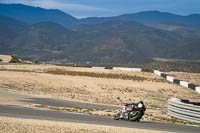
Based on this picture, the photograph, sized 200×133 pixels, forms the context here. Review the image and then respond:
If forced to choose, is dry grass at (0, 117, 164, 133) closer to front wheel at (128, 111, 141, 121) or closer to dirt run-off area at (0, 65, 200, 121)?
front wheel at (128, 111, 141, 121)

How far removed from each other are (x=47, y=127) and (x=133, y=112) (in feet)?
20.9

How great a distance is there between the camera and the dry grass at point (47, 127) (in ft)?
58.4

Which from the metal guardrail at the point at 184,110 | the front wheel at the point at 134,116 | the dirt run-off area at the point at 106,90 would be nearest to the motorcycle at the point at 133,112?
the front wheel at the point at 134,116

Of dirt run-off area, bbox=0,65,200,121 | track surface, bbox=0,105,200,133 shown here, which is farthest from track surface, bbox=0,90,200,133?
dirt run-off area, bbox=0,65,200,121

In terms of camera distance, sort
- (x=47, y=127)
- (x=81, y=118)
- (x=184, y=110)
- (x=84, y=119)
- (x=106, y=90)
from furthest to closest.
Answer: (x=106, y=90)
(x=184, y=110)
(x=81, y=118)
(x=84, y=119)
(x=47, y=127)

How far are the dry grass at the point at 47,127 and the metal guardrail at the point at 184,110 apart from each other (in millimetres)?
Answer: 6553

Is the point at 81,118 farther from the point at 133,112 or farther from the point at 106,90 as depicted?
the point at 106,90

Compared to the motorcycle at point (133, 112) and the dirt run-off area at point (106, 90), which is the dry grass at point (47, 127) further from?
the dirt run-off area at point (106, 90)

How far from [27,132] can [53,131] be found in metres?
1.18

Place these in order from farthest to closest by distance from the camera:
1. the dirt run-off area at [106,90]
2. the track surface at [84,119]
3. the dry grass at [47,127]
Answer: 1. the dirt run-off area at [106,90]
2. the track surface at [84,119]
3. the dry grass at [47,127]

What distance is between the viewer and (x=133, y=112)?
23.5m

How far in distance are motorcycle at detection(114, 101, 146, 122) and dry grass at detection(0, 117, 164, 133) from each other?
3.17 metres

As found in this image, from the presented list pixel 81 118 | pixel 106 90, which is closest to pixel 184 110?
pixel 81 118

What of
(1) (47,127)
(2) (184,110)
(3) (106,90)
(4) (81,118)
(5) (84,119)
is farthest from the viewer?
(3) (106,90)
